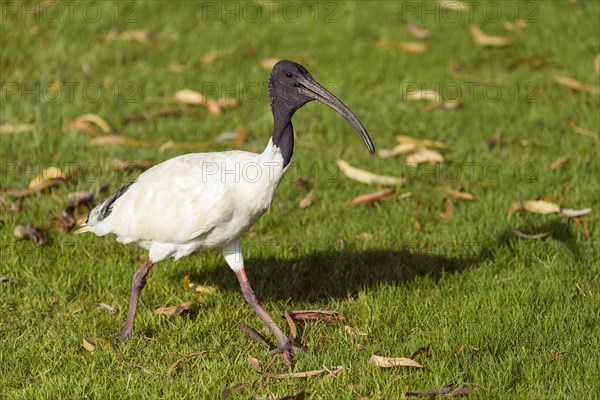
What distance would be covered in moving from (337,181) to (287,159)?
8.44 ft

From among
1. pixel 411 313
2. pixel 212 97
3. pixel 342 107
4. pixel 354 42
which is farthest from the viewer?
pixel 354 42

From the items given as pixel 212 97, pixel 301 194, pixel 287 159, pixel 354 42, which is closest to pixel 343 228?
pixel 301 194

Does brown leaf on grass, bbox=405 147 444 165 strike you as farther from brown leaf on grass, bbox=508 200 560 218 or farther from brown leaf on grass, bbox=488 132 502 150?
brown leaf on grass, bbox=508 200 560 218

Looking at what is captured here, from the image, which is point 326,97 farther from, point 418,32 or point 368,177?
point 418,32

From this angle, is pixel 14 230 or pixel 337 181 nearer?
pixel 14 230

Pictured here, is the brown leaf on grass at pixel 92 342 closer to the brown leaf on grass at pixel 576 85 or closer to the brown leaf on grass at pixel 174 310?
the brown leaf on grass at pixel 174 310

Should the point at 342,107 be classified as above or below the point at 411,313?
above

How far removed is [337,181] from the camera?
786cm

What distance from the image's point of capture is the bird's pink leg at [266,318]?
539 cm

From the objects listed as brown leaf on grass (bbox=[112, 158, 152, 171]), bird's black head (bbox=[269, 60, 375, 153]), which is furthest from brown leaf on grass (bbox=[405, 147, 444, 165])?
bird's black head (bbox=[269, 60, 375, 153])

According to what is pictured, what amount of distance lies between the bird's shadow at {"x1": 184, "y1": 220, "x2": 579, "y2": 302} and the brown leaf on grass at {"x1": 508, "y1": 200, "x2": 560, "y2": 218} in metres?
0.29

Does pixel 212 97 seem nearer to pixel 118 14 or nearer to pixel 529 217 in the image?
pixel 118 14

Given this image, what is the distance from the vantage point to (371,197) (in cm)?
739

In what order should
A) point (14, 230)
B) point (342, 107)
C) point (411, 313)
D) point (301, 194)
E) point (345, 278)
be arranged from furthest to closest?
point (301, 194) → point (14, 230) → point (345, 278) → point (411, 313) → point (342, 107)
